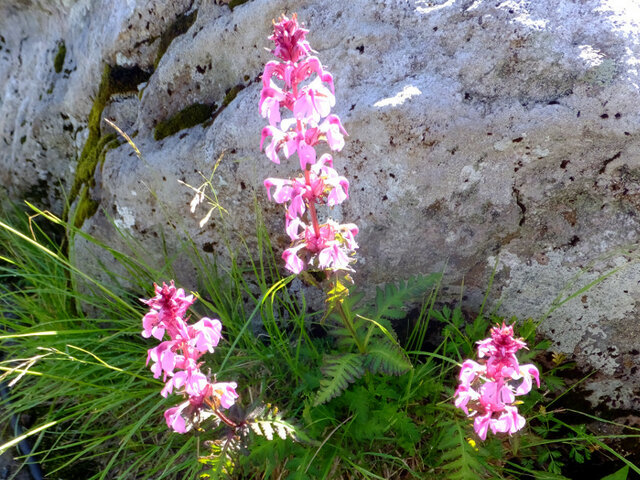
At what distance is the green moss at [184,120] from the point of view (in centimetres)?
274

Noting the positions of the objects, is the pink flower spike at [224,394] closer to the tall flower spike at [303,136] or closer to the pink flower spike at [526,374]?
the tall flower spike at [303,136]

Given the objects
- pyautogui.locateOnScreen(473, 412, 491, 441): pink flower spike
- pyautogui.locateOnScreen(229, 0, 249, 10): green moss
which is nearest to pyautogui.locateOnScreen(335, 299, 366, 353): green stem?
pyautogui.locateOnScreen(473, 412, 491, 441): pink flower spike

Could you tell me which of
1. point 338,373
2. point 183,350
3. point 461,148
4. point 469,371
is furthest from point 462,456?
point 461,148

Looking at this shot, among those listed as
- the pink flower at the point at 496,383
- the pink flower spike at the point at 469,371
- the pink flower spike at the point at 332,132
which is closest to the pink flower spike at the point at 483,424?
the pink flower at the point at 496,383

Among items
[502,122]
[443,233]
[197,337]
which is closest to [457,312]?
[443,233]

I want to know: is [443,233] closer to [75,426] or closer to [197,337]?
[197,337]

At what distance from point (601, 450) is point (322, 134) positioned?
1.93m

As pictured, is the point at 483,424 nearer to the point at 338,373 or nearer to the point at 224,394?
the point at 338,373

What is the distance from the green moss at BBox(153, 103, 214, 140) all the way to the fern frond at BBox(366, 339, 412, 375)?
1.52m

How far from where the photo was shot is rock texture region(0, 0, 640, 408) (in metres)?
2.02

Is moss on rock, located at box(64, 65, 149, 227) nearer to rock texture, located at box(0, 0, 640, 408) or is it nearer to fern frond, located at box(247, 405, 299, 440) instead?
rock texture, located at box(0, 0, 640, 408)

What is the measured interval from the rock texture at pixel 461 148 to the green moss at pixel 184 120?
0.04 feet

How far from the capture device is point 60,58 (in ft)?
11.4

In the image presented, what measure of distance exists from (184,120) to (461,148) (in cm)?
151
